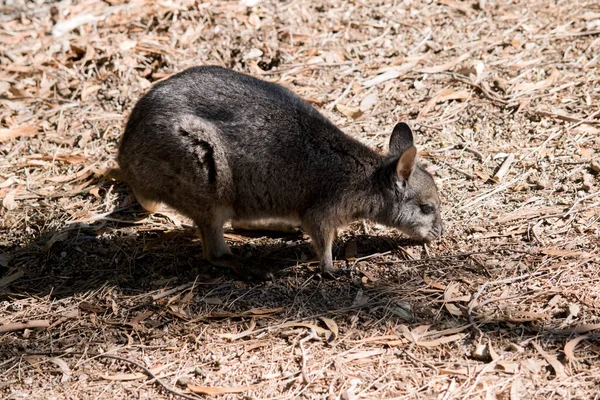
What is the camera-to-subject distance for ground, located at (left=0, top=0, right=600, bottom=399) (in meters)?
3.88

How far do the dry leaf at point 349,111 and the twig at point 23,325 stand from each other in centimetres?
Answer: 297

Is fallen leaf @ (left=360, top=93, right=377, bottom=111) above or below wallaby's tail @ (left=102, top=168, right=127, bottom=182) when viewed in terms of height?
above

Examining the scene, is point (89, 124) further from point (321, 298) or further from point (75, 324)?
point (321, 298)

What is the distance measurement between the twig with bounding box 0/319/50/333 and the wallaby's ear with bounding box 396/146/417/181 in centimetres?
236

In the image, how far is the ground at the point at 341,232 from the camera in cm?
388

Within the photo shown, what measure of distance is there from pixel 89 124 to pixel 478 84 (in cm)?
337

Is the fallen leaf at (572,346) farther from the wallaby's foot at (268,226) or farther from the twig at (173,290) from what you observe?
the twig at (173,290)

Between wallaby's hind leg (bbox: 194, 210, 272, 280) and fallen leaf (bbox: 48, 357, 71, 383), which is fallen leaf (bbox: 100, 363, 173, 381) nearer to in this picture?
fallen leaf (bbox: 48, 357, 71, 383)

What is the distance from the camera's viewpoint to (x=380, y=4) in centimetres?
743

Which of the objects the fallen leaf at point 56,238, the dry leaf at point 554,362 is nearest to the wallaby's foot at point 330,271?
the dry leaf at point 554,362

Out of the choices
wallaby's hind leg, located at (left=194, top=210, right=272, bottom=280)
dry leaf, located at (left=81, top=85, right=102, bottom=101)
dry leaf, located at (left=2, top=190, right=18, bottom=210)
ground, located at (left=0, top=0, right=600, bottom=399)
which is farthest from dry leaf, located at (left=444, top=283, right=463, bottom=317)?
dry leaf, located at (left=81, top=85, right=102, bottom=101)

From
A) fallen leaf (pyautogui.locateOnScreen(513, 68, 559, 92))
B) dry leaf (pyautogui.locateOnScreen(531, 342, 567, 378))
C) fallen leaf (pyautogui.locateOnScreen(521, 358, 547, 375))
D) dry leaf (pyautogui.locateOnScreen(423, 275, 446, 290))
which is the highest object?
fallen leaf (pyautogui.locateOnScreen(513, 68, 559, 92))

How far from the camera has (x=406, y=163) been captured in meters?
4.67

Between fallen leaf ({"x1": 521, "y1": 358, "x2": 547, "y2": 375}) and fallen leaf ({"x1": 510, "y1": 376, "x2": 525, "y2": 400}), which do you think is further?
fallen leaf ({"x1": 521, "y1": 358, "x2": 547, "y2": 375})
